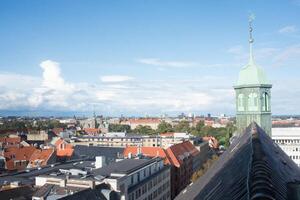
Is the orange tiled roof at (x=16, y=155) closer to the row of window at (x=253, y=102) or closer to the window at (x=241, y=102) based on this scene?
the window at (x=241, y=102)

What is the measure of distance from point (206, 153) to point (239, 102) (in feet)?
266

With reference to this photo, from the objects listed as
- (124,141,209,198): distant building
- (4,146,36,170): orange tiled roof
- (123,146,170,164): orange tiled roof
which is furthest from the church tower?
(4,146,36,170): orange tiled roof

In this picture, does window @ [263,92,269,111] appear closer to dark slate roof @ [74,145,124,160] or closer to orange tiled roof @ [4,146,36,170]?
dark slate roof @ [74,145,124,160]

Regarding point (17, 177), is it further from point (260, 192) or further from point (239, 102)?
point (260, 192)

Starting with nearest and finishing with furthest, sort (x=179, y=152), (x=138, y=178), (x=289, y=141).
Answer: (x=138, y=178), (x=179, y=152), (x=289, y=141)

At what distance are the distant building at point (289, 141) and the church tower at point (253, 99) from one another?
56.4 m

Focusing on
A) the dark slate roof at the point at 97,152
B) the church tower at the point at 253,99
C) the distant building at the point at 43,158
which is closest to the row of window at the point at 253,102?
the church tower at the point at 253,99

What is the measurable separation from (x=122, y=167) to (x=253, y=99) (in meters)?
23.2

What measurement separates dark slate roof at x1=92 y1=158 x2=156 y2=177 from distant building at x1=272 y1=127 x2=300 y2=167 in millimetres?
41992

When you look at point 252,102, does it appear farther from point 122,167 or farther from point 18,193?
point 18,193

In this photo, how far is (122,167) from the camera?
50.2m

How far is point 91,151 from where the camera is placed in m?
79.7

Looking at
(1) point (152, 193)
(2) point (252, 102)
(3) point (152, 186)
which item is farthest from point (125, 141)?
(2) point (252, 102)

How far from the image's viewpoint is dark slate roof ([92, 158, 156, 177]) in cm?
4638
